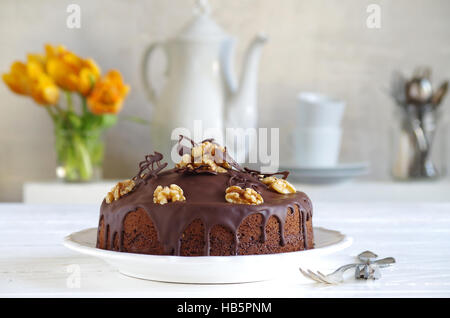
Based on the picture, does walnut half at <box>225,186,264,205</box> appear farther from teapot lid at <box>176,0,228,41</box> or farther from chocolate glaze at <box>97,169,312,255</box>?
teapot lid at <box>176,0,228,41</box>

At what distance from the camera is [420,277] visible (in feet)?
2.34

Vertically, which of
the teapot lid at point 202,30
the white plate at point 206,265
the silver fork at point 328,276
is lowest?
the silver fork at point 328,276

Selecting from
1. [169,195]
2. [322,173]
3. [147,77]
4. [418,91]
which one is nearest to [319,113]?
[322,173]

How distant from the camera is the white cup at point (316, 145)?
2268 mm

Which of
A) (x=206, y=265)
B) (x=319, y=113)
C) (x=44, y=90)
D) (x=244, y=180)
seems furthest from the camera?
(x=319, y=113)

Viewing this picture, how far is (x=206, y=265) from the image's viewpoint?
25.0 inches

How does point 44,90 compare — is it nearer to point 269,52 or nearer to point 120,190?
point 269,52

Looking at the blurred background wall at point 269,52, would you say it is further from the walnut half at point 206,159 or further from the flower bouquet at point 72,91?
the walnut half at point 206,159

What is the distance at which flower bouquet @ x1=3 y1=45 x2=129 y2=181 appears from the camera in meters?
2.05

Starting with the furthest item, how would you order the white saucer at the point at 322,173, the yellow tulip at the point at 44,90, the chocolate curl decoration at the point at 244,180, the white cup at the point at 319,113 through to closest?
1. the white cup at the point at 319,113
2. the white saucer at the point at 322,173
3. the yellow tulip at the point at 44,90
4. the chocolate curl decoration at the point at 244,180

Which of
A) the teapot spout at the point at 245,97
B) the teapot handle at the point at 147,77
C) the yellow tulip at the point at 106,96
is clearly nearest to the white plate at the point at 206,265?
the yellow tulip at the point at 106,96

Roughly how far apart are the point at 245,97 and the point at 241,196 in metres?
1.48

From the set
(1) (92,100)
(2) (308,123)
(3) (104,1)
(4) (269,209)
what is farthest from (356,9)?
(4) (269,209)
